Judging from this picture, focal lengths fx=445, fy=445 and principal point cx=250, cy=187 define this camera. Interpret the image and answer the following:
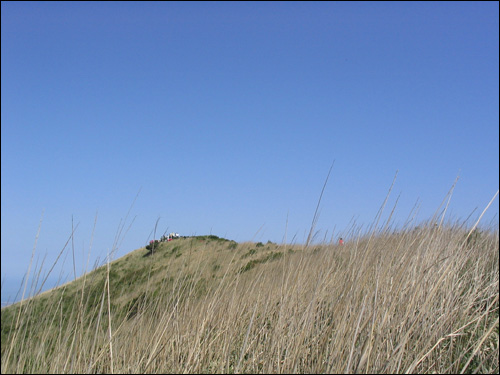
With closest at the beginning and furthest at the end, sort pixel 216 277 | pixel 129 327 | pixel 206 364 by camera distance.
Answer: pixel 206 364, pixel 129 327, pixel 216 277

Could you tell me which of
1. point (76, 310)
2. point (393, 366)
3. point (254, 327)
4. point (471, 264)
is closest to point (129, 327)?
point (76, 310)

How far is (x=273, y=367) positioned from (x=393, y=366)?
0.56m

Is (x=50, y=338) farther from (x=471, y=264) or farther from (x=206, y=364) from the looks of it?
(x=471, y=264)

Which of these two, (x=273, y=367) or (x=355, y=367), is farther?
(x=273, y=367)

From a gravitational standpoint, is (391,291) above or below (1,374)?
above

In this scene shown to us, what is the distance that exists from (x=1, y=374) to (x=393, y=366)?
168cm

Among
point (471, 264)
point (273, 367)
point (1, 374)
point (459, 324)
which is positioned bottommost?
point (1, 374)

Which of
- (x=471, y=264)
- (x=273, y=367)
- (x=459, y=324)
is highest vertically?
(x=471, y=264)

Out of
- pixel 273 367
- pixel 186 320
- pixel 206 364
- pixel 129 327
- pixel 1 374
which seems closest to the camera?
pixel 1 374

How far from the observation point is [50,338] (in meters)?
2.36

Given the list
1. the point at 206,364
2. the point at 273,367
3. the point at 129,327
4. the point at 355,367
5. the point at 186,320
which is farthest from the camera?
the point at 186,320

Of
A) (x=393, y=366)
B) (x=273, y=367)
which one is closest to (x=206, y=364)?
(x=273, y=367)

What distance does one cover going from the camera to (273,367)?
215 cm

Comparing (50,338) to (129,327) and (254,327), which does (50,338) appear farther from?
(254,327)
